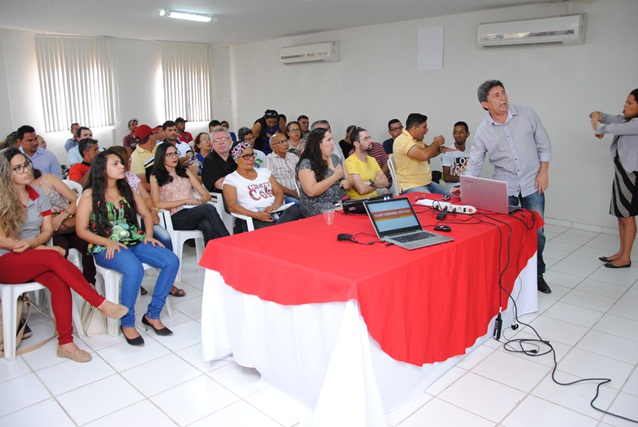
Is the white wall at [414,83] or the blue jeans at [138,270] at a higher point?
the white wall at [414,83]

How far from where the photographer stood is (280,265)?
2.16 m

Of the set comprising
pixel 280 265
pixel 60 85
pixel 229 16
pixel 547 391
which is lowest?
pixel 547 391

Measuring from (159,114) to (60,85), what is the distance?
5.55 feet

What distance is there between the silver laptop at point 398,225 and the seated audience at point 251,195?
1416 mm

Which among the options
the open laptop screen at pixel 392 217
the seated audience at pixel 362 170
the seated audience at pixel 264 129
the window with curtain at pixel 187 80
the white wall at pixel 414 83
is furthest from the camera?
the window with curtain at pixel 187 80

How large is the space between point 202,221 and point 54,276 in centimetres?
127

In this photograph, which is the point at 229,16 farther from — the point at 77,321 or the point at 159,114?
the point at 77,321

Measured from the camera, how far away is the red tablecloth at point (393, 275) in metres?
1.99

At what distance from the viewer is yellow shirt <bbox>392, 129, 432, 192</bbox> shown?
15.1 ft

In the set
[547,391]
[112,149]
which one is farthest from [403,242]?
[112,149]

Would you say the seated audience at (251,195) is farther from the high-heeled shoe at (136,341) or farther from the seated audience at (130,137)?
the seated audience at (130,137)

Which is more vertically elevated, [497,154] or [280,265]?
[497,154]

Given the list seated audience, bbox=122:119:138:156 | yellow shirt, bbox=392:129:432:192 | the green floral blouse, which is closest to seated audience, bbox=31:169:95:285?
the green floral blouse

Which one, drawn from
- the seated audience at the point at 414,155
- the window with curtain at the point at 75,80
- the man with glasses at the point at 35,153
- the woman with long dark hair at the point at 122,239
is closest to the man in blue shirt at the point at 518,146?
the seated audience at the point at 414,155
